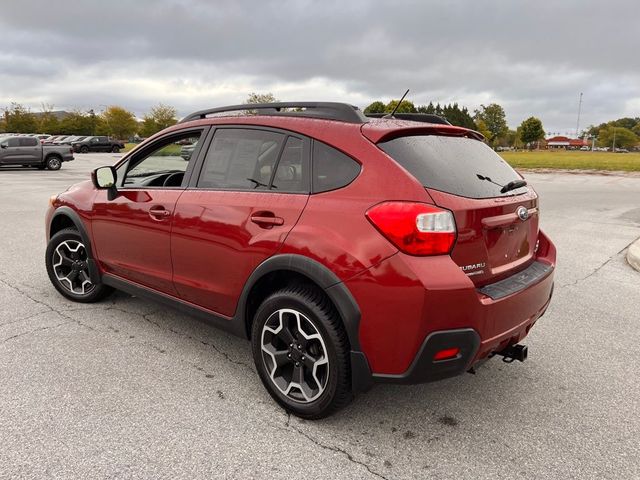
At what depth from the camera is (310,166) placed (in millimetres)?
2852

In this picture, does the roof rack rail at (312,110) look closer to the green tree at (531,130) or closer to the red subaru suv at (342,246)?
the red subaru suv at (342,246)

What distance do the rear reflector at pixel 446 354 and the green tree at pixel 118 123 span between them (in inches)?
3316

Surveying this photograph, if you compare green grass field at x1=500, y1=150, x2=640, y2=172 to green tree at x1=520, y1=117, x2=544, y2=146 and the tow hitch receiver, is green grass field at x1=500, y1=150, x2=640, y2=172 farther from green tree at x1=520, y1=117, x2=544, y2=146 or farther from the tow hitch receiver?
green tree at x1=520, y1=117, x2=544, y2=146

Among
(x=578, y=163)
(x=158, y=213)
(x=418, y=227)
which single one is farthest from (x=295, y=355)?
(x=578, y=163)

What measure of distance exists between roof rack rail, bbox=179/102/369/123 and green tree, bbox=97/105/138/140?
82.7m

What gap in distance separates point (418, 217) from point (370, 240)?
0.25 metres

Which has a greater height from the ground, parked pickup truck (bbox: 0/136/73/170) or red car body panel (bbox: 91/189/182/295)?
parked pickup truck (bbox: 0/136/73/170)

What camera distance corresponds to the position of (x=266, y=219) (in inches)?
114

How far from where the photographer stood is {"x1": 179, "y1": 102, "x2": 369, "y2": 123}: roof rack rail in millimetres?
2904

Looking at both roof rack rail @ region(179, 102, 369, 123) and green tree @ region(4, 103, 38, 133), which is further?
green tree @ region(4, 103, 38, 133)

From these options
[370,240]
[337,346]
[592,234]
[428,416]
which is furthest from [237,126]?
[592,234]

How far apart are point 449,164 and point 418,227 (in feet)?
1.83

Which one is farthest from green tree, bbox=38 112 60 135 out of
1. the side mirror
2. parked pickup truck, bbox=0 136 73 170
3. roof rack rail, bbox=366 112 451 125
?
roof rack rail, bbox=366 112 451 125

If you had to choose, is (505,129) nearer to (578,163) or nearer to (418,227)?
(578,163)
